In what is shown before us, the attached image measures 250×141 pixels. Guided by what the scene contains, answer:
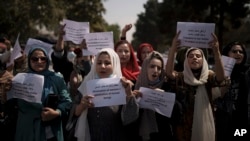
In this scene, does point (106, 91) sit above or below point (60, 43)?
below

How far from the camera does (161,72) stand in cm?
364

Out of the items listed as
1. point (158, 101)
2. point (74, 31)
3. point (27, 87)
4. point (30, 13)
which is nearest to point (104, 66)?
point (158, 101)

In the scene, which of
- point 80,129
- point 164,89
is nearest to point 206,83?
point 164,89

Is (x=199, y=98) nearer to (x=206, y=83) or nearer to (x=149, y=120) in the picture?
(x=206, y=83)

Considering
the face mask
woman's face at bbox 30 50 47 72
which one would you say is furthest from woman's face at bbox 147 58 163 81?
the face mask

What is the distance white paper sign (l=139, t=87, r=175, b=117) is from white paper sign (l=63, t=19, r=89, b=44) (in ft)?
6.23

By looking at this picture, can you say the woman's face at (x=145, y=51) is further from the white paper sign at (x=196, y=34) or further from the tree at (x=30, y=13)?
the tree at (x=30, y=13)

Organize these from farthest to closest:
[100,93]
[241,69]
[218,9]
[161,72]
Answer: [218,9] < [241,69] < [161,72] < [100,93]

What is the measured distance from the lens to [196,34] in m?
3.93

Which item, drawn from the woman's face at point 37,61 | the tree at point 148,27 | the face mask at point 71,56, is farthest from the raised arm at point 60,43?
the tree at point 148,27

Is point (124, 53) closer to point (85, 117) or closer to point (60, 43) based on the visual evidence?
point (60, 43)

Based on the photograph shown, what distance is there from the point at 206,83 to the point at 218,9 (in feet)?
78.5

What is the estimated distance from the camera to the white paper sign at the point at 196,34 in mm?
3922

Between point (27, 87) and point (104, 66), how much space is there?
0.75 meters
